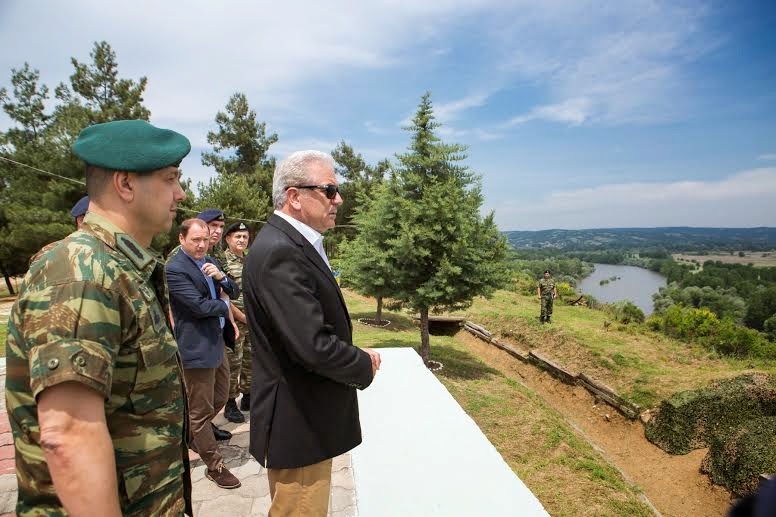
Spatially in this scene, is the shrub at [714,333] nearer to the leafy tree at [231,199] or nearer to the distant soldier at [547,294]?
the distant soldier at [547,294]

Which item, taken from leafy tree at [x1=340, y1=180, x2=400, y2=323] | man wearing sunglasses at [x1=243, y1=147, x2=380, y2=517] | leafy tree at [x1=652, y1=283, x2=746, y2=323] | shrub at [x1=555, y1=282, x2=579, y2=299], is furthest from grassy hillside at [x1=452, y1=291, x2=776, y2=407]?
leafy tree at [x1=652, y1=283, x2=746, y2=323]

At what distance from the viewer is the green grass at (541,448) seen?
545 cm

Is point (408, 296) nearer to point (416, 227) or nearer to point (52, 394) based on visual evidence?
point (416, 227)

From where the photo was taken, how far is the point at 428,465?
3.10m

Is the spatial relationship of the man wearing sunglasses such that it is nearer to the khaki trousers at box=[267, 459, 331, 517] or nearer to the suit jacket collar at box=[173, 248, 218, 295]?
the khaki trousers at box=[267, 459, 331, 517]

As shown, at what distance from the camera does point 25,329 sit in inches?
40.4

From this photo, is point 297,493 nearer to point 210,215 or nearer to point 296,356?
point 296,356

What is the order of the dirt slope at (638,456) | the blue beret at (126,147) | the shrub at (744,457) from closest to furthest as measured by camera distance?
the blue beret at (126,147) → the shrub at (744,457) → the dirt slope at (638,456)

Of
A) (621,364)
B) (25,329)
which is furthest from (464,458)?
(621,364)

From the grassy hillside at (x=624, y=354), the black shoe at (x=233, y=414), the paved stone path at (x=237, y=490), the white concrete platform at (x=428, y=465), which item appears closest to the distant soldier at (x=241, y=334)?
the black shoe at (x=233, y=414)

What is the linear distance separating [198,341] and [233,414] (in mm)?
1715

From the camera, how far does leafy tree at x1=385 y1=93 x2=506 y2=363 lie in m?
8.86

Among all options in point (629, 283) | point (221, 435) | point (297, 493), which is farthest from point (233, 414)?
point (629, 283)

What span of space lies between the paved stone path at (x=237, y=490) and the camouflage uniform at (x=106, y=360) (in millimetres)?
1894
